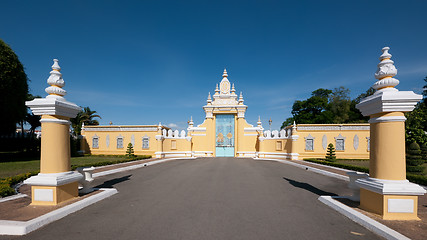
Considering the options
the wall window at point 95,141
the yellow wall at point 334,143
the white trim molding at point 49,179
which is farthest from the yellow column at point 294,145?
the wall window at point 95,141

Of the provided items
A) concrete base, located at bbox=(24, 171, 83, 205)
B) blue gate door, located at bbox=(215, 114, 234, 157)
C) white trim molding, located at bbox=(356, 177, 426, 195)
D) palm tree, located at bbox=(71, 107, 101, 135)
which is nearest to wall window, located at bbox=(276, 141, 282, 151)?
blue gate door, located at bbox=(215, 114, 234, 157)

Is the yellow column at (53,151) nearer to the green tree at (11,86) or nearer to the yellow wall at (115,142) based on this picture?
the green tree at (11,86)

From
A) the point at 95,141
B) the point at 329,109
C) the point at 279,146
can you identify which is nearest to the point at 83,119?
the point at 95,141

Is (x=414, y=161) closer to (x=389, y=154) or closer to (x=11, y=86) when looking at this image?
(x=389, y=154)

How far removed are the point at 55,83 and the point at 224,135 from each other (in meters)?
20.2

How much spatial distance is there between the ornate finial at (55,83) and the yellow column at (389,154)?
26.4ft

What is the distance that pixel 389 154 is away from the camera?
4.50 meters

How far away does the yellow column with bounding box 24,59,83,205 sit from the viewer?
5055 mm

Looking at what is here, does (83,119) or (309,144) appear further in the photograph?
(83,119)

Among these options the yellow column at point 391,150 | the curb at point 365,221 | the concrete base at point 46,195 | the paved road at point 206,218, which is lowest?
the paved road at point 206,218

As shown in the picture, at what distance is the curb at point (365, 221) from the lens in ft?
11.8

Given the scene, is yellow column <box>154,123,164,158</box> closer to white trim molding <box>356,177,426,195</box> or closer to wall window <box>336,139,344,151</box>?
wall window <box>336,139,344,151</box>

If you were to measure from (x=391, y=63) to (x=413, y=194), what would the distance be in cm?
297

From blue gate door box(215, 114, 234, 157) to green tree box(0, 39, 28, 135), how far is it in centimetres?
1940
